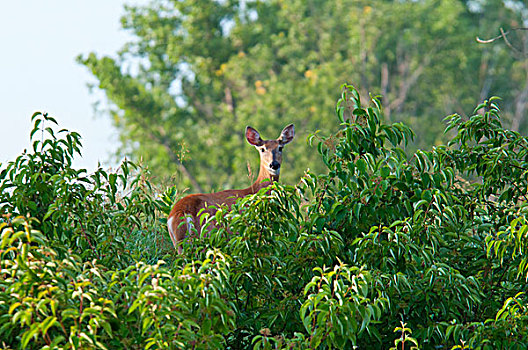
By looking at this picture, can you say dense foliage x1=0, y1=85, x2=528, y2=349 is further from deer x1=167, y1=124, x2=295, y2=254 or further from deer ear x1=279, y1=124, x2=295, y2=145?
deer ear x1=279, y1=124, x2=295, y2=145

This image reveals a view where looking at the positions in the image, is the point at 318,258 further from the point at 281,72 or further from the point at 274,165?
the point at 281,72

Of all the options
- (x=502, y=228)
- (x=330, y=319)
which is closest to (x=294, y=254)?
(x=330, y=319)

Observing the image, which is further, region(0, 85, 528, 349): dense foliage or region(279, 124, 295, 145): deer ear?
region(279, 124, 295, 145): deer ear

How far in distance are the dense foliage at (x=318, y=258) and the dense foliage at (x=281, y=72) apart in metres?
22.6

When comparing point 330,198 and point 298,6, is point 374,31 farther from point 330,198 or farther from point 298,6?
point 330,198

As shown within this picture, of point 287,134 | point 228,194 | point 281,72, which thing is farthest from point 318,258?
point 281,72

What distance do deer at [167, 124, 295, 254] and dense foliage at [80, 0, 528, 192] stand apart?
1880 cm

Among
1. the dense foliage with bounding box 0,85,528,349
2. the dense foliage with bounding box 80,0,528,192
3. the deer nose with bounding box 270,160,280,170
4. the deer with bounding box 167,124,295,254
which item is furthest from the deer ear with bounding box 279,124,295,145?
the dense foliage with bounding box 80,0,528,192

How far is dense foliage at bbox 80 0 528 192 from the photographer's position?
29.6 metres

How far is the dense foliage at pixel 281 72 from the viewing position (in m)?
29.6

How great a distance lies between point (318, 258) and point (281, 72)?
28.9 m

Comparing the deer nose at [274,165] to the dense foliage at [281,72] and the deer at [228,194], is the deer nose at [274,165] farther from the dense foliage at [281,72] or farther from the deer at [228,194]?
the dense foliage at [281,72]

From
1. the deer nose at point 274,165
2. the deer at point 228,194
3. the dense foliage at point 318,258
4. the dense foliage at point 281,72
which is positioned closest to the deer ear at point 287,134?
the deer at point 228,194

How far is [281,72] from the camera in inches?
1298
